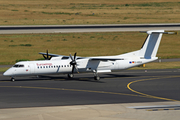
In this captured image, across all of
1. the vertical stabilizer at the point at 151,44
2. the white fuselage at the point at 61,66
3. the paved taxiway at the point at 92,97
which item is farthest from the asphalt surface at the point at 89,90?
the vertical stabilizer at the point at 151,44

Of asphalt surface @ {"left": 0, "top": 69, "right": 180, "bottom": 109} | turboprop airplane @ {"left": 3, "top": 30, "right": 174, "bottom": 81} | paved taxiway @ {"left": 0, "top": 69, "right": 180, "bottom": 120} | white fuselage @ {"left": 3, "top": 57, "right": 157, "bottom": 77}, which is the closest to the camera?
paved taxiway @ {"left": 0, "top": 69, "right": 180, "bottom": 120}

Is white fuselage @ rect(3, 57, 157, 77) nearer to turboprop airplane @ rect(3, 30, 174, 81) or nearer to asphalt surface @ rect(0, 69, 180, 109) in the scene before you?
turboprop airplane @ rect(3, 30, 174, 81)

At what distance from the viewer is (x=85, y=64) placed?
1639 inches

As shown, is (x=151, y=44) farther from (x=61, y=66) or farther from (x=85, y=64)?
(x=61, y=66)

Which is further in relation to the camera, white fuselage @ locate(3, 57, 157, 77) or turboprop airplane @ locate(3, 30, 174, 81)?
turboprop airplane @ locate(3, 30, 174, 81)

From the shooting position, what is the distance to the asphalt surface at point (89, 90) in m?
28.0

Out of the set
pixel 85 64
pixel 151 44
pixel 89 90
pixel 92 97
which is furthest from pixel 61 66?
pixel 151 44

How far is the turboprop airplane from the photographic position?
3922cm

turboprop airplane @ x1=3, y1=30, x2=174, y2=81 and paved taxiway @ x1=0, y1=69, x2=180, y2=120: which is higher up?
turboprop airplane @ x1=3, y1=30, x2=174, y2=81

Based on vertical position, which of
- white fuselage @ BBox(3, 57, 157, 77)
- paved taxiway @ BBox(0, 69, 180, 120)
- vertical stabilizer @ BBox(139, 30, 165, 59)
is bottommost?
paved taxiway @ BBox(0, 69, 180, 120)

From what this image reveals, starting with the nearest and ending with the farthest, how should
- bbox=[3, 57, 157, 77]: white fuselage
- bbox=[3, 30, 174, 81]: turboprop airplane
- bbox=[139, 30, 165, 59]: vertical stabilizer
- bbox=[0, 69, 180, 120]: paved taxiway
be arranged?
bbox=[0, 69, 180, 120]: paved taxiway → bbox=[3, 57, 157, 77]: white fuselage → bbox=[3, 30, 174, 81]: turboprop airplane → bbox=[139, 30, 165, 59]: vertical stabilizer

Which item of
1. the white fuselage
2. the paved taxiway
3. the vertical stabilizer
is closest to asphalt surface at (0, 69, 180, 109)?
the paved taxiway

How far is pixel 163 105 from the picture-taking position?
85.0 feet

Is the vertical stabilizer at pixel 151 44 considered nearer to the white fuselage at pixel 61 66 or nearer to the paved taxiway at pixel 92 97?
the white fuselage at pixel 61 66
